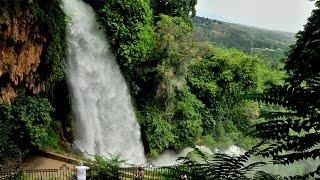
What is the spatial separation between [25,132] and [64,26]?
14.6ft

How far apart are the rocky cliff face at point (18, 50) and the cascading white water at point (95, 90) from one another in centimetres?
210

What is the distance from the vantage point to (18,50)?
16.8 m

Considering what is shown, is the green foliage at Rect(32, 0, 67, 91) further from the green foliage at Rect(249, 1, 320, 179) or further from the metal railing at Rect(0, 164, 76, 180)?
the green foliage at Rect(249, 1, 320, 179)

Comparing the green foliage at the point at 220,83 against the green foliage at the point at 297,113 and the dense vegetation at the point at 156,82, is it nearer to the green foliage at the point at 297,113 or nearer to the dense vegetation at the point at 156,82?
the dense vegetation at the point at 156,82

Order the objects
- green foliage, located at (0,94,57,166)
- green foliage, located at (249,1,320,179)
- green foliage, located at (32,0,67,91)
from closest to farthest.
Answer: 1. green foliage, located at (249,1,320,179)
2. green foliage, located at (0,94,57,166)
3. green foliage, located at (32,0,67,91)

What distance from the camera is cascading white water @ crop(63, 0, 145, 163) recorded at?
1981 cm

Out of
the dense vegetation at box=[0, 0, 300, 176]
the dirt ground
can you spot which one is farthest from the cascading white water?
the dirt ground

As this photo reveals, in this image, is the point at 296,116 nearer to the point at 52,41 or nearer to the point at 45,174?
the point at 45,174

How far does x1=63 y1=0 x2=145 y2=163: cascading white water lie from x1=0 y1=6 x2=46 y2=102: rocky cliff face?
210 centimetres

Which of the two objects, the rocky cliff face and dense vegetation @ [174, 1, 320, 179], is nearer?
dense vegetation @ [174, 1, 320, 179]

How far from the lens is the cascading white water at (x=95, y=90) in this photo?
1981 centimetres

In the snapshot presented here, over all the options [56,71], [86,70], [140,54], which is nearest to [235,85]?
[140,54]

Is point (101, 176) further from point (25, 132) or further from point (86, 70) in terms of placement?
point (86, 70)

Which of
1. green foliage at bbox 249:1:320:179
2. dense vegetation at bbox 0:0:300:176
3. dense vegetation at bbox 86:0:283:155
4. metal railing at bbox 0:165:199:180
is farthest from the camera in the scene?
dense vegetation at bbox 86:0:283:155
